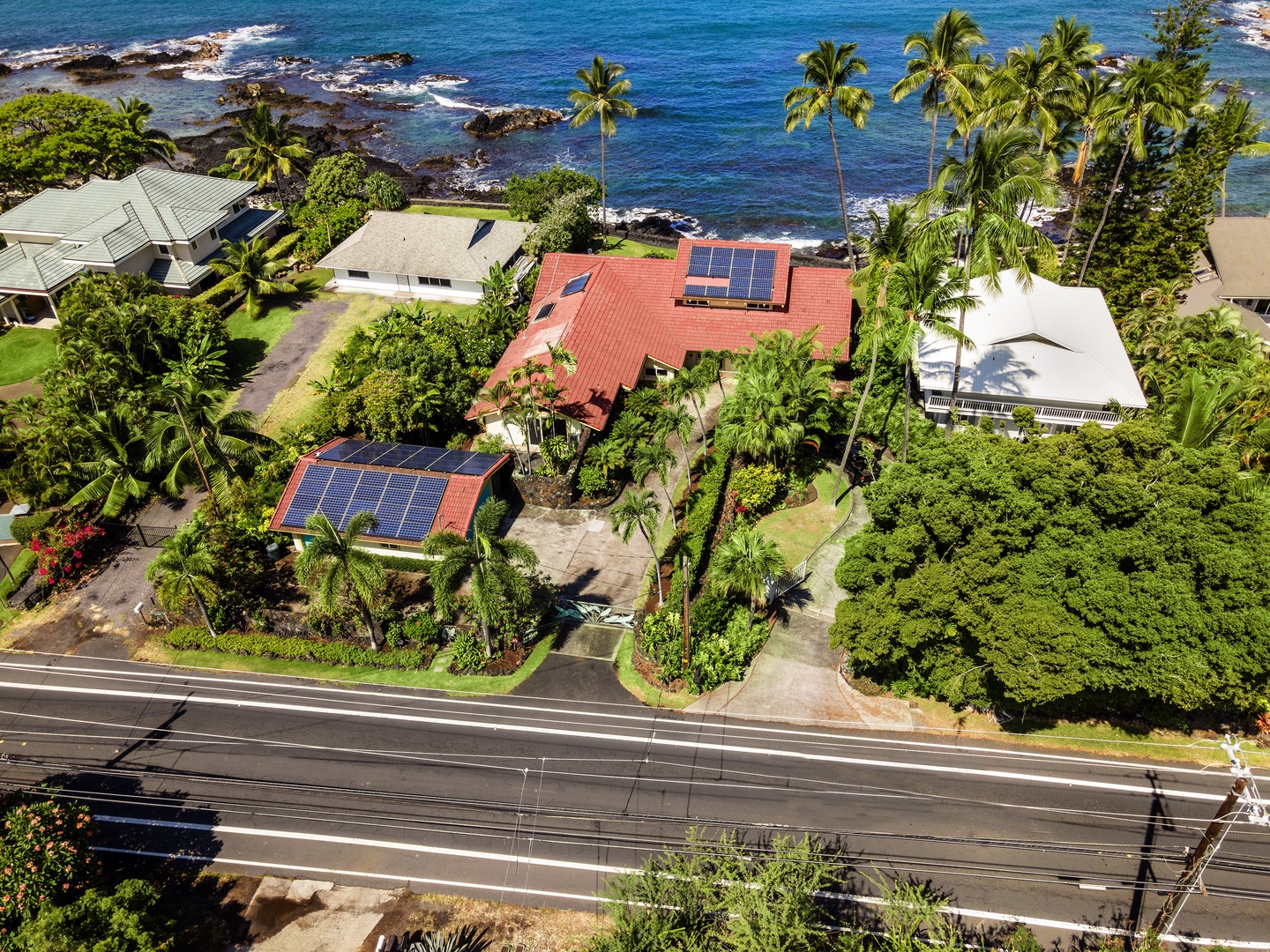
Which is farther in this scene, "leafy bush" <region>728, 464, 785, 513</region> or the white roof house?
A: the white roof house

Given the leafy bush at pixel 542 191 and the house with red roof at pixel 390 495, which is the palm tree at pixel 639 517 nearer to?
the house with red roof at pixel 390 495

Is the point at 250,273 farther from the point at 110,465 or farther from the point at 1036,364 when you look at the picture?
the point at 1036,364

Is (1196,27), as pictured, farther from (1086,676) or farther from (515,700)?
(515,700)

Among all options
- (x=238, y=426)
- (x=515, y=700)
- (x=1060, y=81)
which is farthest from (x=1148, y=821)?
(x=1060, y=81)

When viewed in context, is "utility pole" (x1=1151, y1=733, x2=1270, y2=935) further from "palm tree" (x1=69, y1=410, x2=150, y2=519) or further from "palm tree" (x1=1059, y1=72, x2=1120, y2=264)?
"palm tree" (x1=69, y1=410, x2=150, y2=519)

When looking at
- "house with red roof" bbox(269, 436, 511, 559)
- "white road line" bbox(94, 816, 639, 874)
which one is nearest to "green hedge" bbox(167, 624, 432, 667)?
"house with red roof" bbox(269, 436, 511, 559)

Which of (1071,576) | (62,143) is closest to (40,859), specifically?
(1071,576)

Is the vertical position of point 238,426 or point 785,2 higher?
point 785,2
